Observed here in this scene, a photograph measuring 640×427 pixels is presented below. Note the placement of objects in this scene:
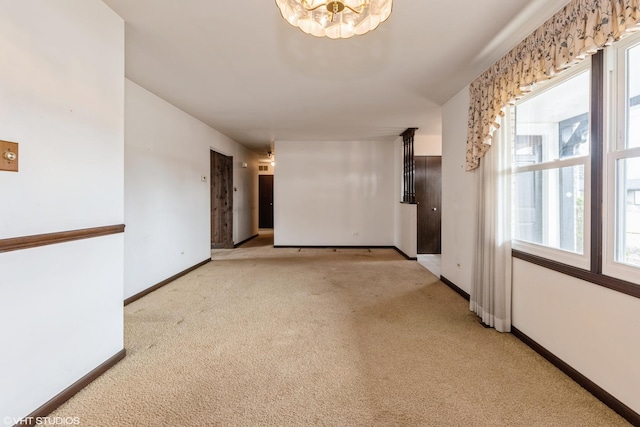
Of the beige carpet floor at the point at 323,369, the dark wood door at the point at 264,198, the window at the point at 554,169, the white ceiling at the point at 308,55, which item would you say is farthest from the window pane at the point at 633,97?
the dark wood door at the point at 264,198

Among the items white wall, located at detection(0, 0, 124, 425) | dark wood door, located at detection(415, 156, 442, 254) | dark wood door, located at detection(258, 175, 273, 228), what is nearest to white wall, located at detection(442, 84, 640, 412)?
dark wood door, located at detection(415, 156, 442, 254)

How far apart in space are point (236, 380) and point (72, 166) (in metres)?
1.62

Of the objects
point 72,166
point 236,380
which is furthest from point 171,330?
point 72,166

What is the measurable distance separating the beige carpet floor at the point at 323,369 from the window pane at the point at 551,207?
876 millimetres

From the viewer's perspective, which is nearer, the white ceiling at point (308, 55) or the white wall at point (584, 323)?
the white wall at point (584, 323)

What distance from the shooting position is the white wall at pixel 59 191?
1.35 m

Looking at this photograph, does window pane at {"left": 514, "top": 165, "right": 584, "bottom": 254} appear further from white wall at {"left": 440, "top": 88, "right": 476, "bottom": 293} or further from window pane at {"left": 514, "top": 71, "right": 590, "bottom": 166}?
white wall at {"left": 440, "top": 88, "right": 476, "bottom": 293}

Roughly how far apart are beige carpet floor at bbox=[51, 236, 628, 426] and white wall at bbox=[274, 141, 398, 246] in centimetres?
322

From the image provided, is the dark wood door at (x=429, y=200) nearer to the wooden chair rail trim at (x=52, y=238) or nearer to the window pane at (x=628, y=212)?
the window pane at (x=628, y=212)

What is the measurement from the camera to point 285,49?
2.43 metres

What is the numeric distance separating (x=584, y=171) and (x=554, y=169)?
286mm

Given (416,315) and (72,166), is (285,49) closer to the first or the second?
(72,166)

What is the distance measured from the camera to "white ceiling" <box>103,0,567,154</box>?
1949 millimetres

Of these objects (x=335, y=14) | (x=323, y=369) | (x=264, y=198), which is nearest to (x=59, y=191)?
(x=335, y=14)
